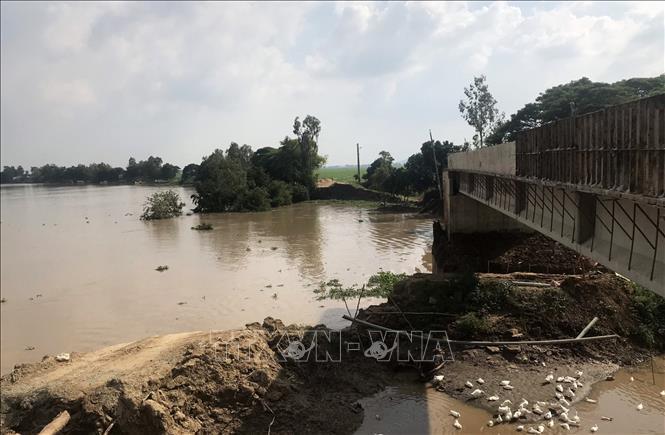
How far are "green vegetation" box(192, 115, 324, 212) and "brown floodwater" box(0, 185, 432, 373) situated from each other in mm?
8965

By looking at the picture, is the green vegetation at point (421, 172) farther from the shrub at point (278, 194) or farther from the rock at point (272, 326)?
the rock at point (272, 326)

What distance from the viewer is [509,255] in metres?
17.9

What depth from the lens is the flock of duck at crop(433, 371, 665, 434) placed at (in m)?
8.44

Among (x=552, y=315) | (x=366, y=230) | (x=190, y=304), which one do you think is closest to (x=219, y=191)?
(x=366, y=230)

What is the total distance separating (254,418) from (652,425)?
6.82 m

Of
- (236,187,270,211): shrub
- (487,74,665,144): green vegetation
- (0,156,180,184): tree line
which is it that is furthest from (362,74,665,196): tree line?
(0,156,180,184): tree line

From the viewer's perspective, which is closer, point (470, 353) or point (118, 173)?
point (470, 353)

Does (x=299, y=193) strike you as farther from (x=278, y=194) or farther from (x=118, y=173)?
(x=118, y=173)

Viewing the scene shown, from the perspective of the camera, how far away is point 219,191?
54031 millimetres

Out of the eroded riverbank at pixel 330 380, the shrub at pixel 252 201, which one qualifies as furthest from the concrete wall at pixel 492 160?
the shrub at pixel 252 201

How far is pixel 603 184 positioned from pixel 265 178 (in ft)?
179

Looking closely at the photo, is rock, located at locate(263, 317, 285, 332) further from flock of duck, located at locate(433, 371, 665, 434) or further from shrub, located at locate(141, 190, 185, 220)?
shrub, located at locate(141, 190, 185, 220)

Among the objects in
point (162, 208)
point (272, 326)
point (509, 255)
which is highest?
point (162, 208)

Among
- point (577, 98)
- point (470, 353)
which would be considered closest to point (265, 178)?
point (577, 98)
